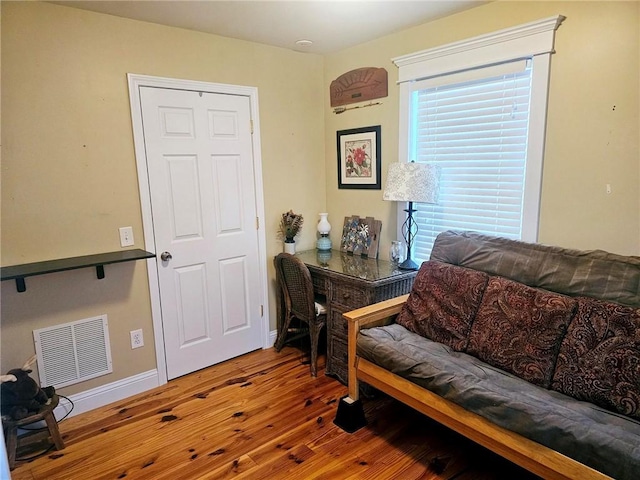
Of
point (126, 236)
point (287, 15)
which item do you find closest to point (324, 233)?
point (126, 236)

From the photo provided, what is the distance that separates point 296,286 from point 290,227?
21.7 inches

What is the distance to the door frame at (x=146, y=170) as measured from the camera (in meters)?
2.49

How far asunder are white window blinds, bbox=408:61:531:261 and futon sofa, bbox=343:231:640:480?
0.23 m

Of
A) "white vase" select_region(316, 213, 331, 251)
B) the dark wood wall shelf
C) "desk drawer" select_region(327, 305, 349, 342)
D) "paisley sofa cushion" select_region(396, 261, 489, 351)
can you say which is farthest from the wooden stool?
"white vase" select_region(316, 213, 331, 251)

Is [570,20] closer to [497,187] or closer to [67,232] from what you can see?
[497,187]

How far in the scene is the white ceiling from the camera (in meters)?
2.22

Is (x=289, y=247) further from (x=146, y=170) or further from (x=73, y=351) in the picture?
(x=73, y=351)

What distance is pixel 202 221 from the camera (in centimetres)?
285

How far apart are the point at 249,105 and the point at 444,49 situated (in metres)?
1.42

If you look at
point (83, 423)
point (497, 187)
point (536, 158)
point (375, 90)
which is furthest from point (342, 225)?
point (83, 423)

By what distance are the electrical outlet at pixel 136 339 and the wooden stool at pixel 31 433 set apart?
1.70ft

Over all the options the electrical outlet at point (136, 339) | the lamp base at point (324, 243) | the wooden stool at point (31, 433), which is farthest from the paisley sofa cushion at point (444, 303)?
the wooden stool at point (31, 433)

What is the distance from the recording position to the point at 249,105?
2.98 metres

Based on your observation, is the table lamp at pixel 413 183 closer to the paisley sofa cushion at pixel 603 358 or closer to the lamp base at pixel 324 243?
the lamp base at pixel 324 243
